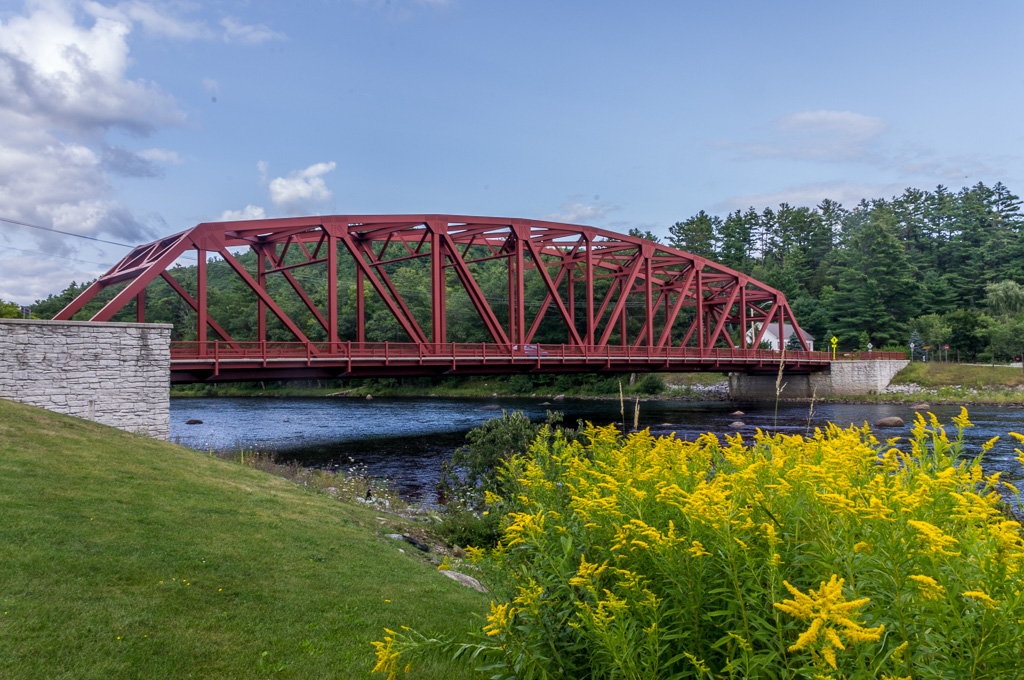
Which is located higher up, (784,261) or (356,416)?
(784,261)

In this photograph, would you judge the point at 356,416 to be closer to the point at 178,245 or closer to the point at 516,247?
the point at 516,247

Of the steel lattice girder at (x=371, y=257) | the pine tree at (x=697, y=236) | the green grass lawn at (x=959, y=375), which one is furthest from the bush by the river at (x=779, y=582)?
the pine tree at (x=697, y=236)

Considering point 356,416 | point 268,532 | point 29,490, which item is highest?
point 29,490

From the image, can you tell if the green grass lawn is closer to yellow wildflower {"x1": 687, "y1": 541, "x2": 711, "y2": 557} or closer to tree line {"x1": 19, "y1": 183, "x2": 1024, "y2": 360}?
tree line {"x1": 19, "y1": 183, "x2": 1024, "y2": 360}

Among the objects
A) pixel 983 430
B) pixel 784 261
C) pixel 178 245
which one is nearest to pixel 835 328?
pixel 784 261

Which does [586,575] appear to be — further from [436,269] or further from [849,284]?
[849,284]

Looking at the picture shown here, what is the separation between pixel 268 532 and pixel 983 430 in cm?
3675

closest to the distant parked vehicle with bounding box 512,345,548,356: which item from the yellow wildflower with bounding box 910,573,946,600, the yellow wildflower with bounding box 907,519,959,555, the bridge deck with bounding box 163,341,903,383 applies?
the bridge deck with bounding box 163,341,903,383

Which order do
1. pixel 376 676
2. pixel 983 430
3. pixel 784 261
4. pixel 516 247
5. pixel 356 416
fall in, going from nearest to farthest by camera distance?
pixel 376 676 → pixel 983 430 → pixel 516 247 → pixel 356 416 → pixel 784 261

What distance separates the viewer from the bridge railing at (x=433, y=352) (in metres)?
27.9

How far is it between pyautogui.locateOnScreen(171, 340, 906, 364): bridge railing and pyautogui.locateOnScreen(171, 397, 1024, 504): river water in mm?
3920

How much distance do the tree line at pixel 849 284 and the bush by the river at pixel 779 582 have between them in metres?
71.3

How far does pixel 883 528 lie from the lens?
311 cm

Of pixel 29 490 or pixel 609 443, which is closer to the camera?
pixel 609 443
